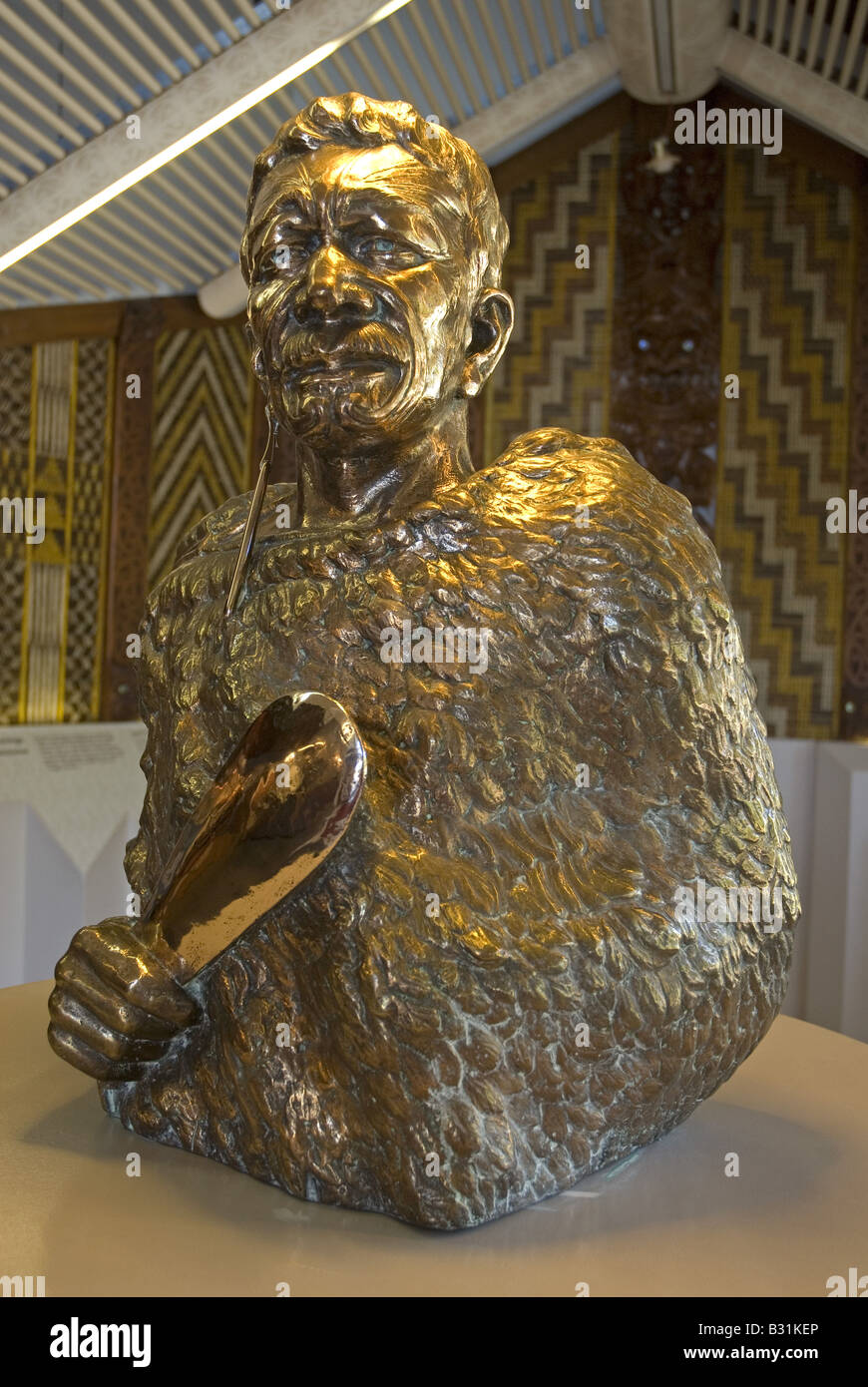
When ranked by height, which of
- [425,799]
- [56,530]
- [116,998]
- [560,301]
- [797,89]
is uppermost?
[797,89]

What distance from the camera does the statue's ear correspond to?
167cm

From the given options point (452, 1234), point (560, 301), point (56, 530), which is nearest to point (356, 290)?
point (452, 1234)

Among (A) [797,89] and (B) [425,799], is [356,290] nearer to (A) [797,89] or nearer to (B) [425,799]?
(B) [425,799]

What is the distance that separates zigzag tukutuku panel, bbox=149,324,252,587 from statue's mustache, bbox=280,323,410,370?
2.15 meters

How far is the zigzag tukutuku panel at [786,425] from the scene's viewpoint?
4078mm

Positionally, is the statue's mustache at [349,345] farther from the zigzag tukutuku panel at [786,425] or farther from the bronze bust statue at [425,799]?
the zigzag tukutuku panel at [786,425]

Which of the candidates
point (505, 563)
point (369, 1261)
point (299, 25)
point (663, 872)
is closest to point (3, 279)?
point (299, 25)

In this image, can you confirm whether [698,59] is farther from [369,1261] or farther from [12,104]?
[369,1261]

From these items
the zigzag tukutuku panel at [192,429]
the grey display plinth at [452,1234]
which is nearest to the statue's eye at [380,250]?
the grey display plinth at [452,1234]

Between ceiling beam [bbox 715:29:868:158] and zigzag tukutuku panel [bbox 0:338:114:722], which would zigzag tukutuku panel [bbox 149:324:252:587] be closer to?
zigzag tukutuku panel [bbox 0:338:114:722]

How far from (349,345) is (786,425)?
9.55 ft

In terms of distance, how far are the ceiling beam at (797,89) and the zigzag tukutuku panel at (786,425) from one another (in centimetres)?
30

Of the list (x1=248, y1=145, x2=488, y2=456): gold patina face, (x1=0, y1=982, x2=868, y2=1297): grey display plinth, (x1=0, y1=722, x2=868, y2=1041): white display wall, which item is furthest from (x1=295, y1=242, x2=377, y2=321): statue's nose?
(x1=0, y1=722, x2=868, y2=1041): white display wall

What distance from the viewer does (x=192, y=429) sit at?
3844 millimetres
